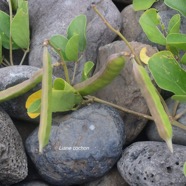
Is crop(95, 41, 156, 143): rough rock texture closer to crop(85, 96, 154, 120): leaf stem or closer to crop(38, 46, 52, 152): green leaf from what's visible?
crop(85, 96, 154, 120): leaf stem

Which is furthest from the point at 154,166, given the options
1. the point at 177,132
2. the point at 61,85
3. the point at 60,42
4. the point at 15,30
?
the point at 15,30

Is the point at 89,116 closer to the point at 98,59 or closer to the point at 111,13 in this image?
the point at 98,59

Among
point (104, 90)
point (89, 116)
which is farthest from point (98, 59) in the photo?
point (89, 116)

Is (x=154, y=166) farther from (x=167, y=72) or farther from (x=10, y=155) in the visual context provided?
(x=10, y=155)

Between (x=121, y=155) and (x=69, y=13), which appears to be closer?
(x=121, y=155)

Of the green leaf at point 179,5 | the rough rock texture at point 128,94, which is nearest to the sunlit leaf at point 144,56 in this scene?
the rough rock texture at point 128,94

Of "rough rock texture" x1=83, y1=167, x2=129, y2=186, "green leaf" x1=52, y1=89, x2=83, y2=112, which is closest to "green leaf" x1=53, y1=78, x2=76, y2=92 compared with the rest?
"green leaf" x1=52, y1=89, x2=83, y2=112
